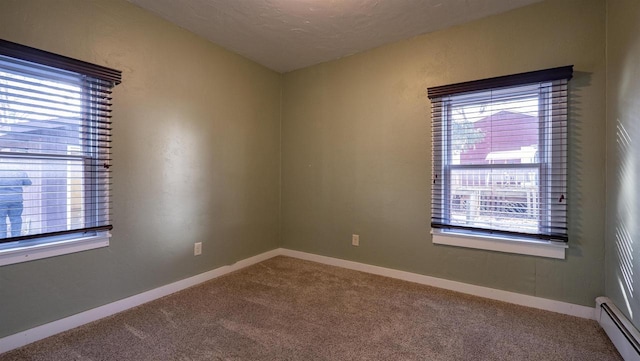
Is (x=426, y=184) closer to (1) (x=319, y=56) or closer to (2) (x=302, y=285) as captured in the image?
(2) (x=302, y=285)

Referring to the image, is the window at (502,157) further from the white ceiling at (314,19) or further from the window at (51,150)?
the window at (51,150)

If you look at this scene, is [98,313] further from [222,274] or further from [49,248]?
[222,274]

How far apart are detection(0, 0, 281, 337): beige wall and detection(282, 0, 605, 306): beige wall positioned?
0.59 meters

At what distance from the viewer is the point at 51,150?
1.87m

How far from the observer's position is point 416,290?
257 centimetres

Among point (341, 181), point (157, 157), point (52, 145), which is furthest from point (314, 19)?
point (52, 145)

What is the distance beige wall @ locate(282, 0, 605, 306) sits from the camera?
6.81 feet

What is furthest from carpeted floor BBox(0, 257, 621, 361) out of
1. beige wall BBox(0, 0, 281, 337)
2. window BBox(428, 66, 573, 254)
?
window BBox(428, 66, 573, 254)

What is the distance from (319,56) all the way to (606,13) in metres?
2.36

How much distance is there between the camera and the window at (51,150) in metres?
1.70

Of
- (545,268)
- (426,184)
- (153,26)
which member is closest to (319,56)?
(153,26)

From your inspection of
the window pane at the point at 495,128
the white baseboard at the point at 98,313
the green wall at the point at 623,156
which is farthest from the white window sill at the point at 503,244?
the white baseboard at the point at 98,313

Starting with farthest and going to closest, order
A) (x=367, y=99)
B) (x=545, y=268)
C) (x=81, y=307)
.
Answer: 1. (x=367, y=99)
2. (x=545, y=268)
3. (x=81, y=307)

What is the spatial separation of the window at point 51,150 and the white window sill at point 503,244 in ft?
9.10
